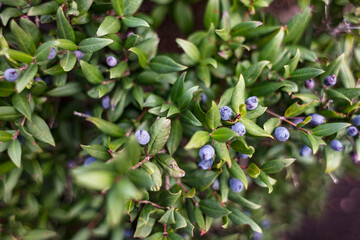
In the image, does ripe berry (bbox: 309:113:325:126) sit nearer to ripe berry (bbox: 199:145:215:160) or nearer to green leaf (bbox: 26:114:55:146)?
ripe berry (bbox: 199:145:215:160)

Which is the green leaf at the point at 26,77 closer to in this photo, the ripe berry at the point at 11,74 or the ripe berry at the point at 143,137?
the ripe berry at the point at 11,74

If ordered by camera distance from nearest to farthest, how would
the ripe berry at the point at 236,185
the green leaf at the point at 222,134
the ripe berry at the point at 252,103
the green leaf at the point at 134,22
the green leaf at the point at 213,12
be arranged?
the green leaf at the point at 222,134, the ripe berry at the point at 252,103, the green leaf at the point at 134,22, the ripe berry at the point at 236,185, the green leaf at the point at 213,12

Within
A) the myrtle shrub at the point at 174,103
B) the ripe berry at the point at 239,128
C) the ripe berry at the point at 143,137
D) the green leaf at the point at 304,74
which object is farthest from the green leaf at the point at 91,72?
the green leaf at the point at 304,74

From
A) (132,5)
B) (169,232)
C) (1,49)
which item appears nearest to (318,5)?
(132,5)

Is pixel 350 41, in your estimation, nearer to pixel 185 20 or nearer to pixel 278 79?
pixel 278 79

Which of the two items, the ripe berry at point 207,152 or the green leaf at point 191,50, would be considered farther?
the green leaf at point 191,50

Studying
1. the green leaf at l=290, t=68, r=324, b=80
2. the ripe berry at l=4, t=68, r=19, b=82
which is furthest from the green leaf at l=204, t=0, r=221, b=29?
the ripe berry at l=4, t=68, r=19, b=82

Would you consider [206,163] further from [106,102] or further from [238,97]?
[106,102]
